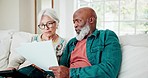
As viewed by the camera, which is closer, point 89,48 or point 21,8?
point 89,48

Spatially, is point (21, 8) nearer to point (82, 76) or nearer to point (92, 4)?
point (92, 4)

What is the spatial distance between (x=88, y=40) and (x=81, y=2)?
1.23 m

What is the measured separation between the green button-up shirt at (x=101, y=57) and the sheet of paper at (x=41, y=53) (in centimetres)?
17

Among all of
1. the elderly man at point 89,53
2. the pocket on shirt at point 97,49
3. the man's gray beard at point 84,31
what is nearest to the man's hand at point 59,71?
the elderly man at point 89,53

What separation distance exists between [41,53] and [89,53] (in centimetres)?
37

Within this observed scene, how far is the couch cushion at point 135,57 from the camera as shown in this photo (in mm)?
1219

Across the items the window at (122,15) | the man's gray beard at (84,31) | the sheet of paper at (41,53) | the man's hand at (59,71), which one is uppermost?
the window at (122,15)

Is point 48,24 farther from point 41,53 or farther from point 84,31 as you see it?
point 41,53

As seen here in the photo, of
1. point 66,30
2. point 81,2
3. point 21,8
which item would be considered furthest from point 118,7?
point 21,8

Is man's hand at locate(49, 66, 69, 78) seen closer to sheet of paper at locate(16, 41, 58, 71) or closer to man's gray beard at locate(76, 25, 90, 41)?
sheet of paper at locate(16, 41, 58, 71)

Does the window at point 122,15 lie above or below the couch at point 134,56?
above

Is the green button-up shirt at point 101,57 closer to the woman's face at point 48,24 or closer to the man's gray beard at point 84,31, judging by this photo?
the man's gray beard at point 84,31

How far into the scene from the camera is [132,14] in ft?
7.53

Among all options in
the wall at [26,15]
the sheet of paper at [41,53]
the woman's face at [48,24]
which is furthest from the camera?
the wall at [26,15]
